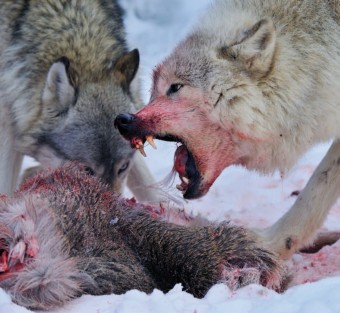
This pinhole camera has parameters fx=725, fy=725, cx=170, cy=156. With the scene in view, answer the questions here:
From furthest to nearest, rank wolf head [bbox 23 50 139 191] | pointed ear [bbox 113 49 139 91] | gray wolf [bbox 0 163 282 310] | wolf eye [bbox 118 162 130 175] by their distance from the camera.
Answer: pointed ear [bbox 113 49 139 91], wolf eye [bbox 118 162 130 175], wolf head [bbox 23 50 139 191], gray wolf [bbox 0 163 282 310]

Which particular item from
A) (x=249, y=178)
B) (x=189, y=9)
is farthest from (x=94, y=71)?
(x=189, y=9)

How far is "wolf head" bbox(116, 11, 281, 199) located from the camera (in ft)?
10.3

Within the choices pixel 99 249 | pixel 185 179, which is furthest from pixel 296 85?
pixel 99 249

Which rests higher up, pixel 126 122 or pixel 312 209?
pixel 126 122

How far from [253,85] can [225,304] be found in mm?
1251

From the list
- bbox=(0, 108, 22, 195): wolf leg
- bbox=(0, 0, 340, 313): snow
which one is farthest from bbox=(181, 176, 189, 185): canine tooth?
bbox=(0, 108, 22, 195): wolf leg

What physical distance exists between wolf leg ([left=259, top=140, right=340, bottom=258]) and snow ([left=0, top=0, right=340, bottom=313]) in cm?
9

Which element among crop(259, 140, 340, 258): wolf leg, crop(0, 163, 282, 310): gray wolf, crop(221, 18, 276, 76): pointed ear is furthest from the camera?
crop(259, 140, 340, 258): wolf leg

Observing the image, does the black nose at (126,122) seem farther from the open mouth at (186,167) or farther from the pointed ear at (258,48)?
the pointed ear at (258,48)

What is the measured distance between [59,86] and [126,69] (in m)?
0.45

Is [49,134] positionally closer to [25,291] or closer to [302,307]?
[25,291]

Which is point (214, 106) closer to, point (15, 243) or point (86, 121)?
point (15, 243)

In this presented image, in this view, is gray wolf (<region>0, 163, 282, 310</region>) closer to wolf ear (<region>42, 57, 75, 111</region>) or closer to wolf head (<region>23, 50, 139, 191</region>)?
wolf head (<region>23, 50, 139, 191</region>)

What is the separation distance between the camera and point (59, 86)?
4.50m
